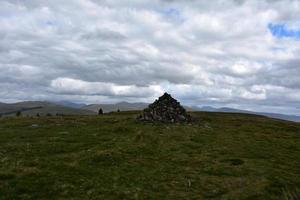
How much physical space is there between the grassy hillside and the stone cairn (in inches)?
603

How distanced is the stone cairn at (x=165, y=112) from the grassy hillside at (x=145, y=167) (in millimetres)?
15304

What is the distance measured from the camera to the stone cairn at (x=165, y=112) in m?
71.0

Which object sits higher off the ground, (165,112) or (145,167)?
(165,112)

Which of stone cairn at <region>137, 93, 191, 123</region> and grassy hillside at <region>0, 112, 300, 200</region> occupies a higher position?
stone cairn at <region>137, 93, 191, 123</region>

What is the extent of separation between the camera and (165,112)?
71875 millimetres

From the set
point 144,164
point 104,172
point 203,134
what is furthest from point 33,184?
point 203,134

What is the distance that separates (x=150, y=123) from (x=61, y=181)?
4110cm

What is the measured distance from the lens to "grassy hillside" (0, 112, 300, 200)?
2605cm

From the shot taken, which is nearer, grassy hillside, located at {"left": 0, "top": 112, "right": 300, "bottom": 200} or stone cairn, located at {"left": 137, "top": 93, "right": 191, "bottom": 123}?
grassy hillside, located at {"left": 0, "top": 112, "right": 300, "bottom": 200}

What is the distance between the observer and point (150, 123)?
223 feet

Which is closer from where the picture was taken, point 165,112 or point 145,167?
point 145,167

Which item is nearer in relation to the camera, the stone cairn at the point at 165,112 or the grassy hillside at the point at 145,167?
the grassy hillside at the point at 145,167

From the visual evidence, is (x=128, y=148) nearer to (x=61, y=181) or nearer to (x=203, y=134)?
(x=61, y=181)

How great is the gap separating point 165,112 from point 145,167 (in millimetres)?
38511
